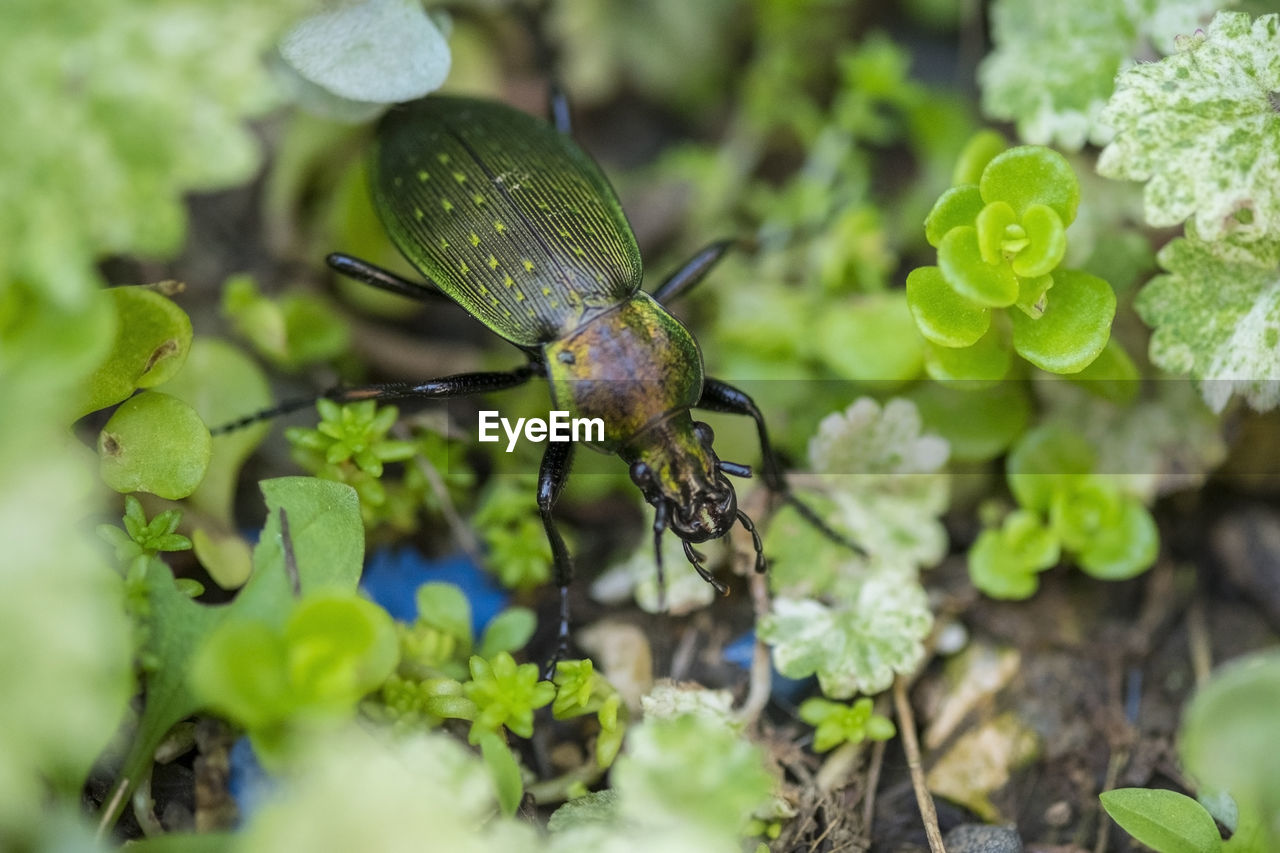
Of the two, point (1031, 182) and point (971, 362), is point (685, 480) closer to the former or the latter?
point (971, 362)

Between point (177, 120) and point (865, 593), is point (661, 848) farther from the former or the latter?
point (177, 120)

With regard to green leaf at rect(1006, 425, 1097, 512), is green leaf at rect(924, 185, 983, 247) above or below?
above

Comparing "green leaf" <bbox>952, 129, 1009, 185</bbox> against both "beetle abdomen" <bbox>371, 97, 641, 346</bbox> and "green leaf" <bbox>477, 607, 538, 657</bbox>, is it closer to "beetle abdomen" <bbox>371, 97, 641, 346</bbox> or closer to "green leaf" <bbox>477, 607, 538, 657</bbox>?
"beetle abdomen" <bbox>371, 97, 641, 346</bbox>

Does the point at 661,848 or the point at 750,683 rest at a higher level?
the point at 661,848

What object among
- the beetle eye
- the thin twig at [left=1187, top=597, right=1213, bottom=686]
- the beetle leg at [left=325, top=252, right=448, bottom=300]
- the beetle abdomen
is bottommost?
the thin twig at [left=1187, top=597, right=1213, bottom=686]

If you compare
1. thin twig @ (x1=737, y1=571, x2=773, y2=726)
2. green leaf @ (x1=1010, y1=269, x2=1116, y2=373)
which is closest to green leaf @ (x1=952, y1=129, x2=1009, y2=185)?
green leaf @ (x1=1010, y1=269, x2=1116, y2=373)

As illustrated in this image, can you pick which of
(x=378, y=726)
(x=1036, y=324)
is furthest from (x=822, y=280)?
(x=378, y=726)

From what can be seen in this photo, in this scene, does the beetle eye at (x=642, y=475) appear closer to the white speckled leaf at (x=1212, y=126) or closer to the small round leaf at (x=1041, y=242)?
the small round leaf at (x=1041, y=242)
